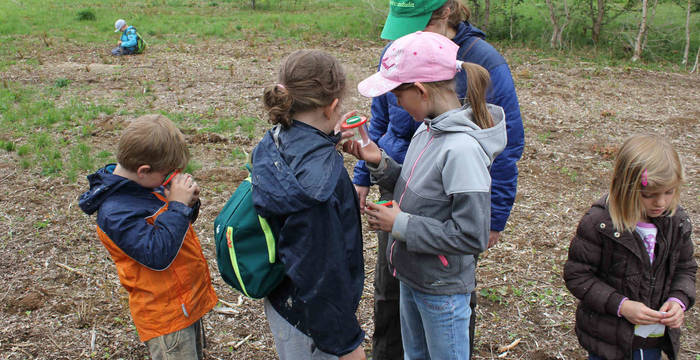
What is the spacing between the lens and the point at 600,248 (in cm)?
241

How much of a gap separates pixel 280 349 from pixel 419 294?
2.05 feet

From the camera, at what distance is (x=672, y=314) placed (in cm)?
232

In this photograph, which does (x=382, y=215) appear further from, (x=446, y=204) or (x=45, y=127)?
(x=45, y=127)

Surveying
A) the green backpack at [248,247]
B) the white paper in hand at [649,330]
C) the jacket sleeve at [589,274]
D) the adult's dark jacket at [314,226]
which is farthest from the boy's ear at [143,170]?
the white paper in hand at [649,330]

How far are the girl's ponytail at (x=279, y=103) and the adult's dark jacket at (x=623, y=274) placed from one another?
4.78 feet

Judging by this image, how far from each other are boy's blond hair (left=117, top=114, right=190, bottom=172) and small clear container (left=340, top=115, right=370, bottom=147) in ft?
2.53

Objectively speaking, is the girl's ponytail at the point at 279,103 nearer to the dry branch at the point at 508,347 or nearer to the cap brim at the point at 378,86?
the cap brim at the point at 378,86

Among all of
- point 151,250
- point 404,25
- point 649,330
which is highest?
point 404,25

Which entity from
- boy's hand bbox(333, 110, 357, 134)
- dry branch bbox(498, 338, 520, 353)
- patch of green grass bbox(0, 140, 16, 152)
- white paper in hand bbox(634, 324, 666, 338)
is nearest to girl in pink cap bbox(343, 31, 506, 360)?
boy's hand bbox(333, 110, 357, 134)

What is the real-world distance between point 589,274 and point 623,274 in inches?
5.5

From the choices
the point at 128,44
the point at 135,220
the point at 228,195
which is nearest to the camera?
the point at 135,220

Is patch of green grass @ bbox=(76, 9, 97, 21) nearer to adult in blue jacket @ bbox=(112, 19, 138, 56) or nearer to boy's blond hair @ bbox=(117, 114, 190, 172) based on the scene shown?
adult in blue jacket @ bbox=(112, 19, 138, 56)

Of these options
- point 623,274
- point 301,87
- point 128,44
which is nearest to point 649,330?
point 623,274

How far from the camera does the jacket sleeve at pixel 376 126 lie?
294 cm
